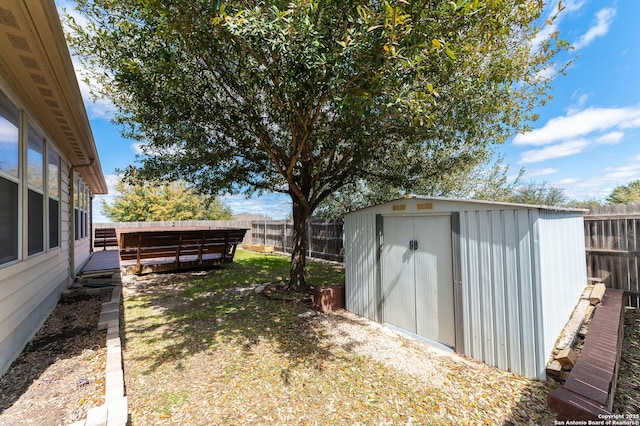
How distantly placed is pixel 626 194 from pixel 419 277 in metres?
29.8

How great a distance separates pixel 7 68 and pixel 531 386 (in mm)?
6458

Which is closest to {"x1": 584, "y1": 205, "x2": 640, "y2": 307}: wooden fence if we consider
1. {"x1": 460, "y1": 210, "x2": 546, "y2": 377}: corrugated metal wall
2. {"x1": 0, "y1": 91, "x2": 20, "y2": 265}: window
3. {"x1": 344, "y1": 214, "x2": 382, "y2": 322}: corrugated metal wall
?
{"x1": 460, "y1": 210, "x2": 546, "y2": 377}: corrugated metal wall

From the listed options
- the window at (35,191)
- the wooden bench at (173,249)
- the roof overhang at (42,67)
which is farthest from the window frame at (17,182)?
the wooden bench at (173,249)

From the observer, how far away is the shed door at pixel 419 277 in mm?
3728

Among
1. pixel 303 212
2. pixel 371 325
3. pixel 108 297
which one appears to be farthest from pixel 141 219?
pixel 371 325

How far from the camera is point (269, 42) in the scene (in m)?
2.85

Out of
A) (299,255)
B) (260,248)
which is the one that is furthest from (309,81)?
(260,248)

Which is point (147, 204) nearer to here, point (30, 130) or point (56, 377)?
point (30, 130)

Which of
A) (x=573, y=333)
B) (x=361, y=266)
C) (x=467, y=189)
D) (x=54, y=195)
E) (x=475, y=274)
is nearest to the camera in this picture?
(x=475, y=274)

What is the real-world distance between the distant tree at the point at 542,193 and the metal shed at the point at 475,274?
1333cm

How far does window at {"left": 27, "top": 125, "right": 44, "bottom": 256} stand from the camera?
3.71 m

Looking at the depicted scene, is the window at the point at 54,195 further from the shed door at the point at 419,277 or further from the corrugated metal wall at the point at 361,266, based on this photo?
the shed door at the point at 419,277

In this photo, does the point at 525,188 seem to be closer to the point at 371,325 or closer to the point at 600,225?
the point at 600,225

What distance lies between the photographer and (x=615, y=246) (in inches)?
212
